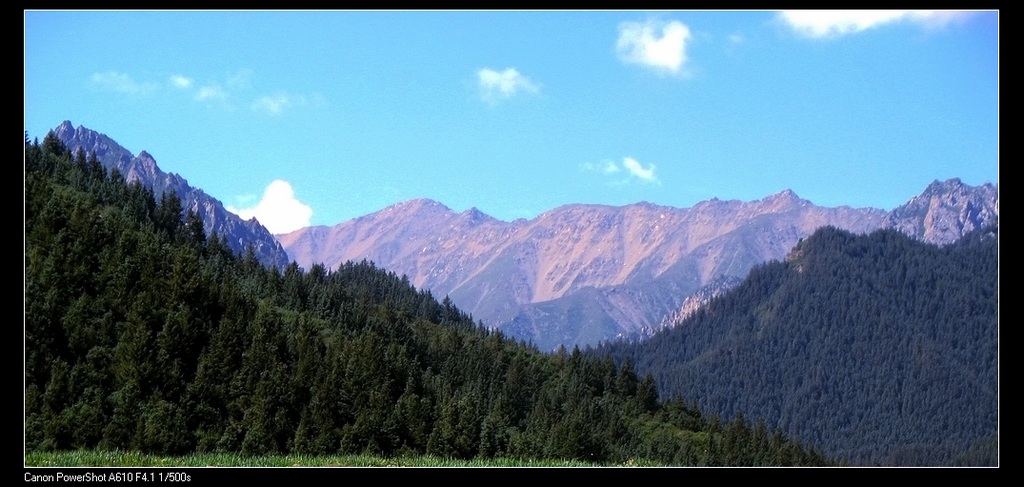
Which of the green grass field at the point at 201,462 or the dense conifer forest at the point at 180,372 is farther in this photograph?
the dense conifer forest at the point at 180,372

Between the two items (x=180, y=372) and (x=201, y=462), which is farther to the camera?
(x=180, y=372)

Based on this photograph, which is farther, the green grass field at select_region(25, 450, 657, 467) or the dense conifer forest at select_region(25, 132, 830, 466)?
the dense conifer forest at select_region(25, 132, 830, 466)

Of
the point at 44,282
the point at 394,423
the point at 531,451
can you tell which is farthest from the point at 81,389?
the point at 531,451

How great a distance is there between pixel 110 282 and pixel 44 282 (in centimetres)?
1248

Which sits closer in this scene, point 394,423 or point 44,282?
point 44,282

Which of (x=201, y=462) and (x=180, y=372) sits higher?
(x=201, y=462)
